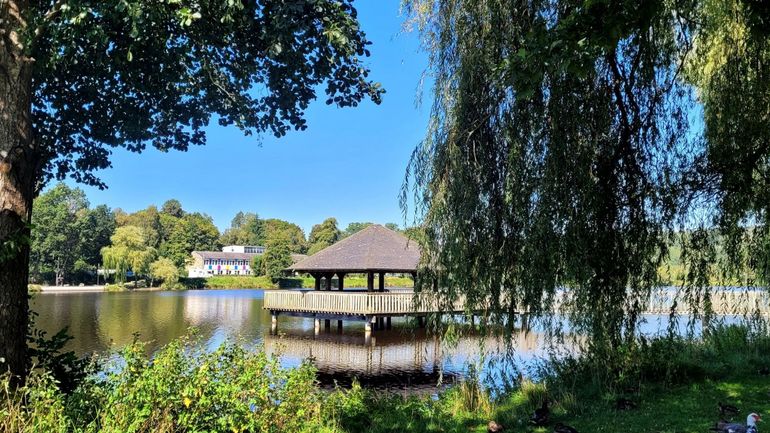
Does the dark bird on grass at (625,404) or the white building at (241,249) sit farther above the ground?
the white building at (241,249)

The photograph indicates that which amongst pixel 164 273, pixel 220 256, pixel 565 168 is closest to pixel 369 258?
pixel 565 168

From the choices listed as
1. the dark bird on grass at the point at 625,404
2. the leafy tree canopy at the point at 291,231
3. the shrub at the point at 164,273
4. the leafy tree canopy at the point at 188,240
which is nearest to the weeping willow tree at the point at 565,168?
the dark bird on grass at the point at 625,404

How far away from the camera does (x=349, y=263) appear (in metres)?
21.2

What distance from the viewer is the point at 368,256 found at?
69.7 feet

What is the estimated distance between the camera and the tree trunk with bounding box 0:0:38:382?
3.78 meters

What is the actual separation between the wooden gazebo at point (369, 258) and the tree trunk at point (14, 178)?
16.3 metres

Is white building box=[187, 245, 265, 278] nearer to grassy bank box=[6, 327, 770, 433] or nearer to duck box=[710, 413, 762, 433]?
grassy bank box=[6, 327, 770, 433]

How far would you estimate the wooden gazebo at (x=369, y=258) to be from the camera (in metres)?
20.6

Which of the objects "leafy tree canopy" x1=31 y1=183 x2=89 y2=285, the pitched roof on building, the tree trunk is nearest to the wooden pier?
the tree trunk

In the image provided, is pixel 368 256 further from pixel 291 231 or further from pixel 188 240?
pixel 291 231

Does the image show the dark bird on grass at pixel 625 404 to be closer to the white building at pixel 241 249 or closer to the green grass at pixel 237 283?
the green grass at pixel 237 283

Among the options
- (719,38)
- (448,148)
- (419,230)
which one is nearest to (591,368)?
(419,230)

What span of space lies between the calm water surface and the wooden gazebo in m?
2.49

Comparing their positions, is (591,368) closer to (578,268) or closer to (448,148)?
(578,268)
